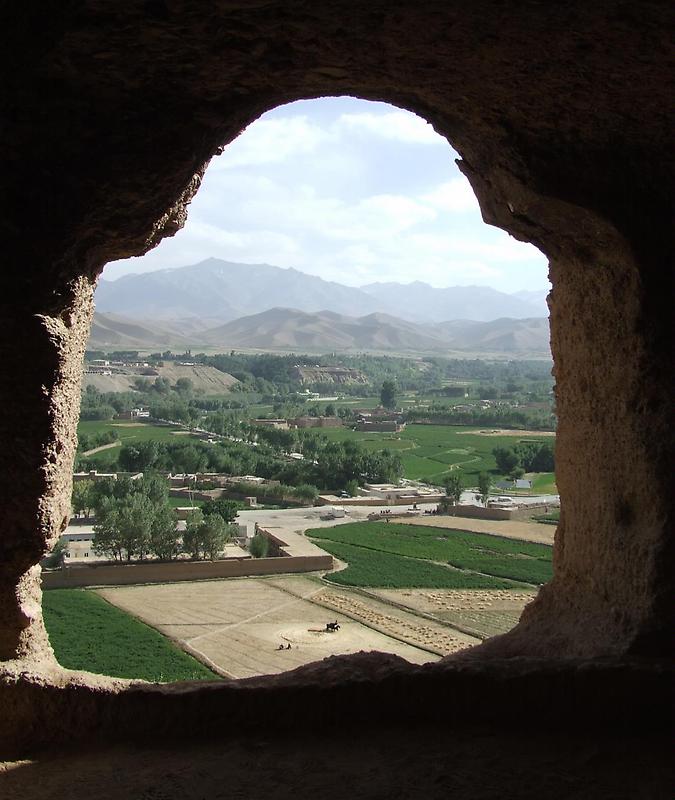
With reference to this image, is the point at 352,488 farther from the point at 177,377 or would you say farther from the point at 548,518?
the point at 177,377

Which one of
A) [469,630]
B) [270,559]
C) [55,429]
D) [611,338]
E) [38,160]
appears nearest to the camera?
[38,160]

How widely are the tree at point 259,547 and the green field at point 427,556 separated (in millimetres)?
2300

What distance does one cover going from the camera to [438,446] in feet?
206

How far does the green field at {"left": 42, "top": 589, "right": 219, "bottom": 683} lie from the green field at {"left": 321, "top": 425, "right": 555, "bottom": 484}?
28183 millimetres

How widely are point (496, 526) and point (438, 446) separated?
27.1 m

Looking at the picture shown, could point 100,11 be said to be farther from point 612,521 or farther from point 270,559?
point 270,559

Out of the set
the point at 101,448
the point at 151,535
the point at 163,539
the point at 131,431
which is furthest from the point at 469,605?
the point at 131,431

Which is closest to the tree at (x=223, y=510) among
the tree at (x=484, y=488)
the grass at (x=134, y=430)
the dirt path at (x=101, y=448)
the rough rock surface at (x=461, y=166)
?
the tree at (x=484, y=488)

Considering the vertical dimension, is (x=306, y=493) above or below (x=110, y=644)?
above

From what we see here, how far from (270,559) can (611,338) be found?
879 inches

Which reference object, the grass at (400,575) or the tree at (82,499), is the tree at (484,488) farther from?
the tree at (82,499)

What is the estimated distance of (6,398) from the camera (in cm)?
524

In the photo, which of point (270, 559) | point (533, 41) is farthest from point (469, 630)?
point (533, 41)

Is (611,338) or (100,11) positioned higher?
(100,11)
